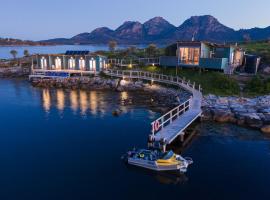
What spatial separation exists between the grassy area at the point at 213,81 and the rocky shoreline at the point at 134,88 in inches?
130

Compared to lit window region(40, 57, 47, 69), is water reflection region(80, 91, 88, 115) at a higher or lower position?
lower

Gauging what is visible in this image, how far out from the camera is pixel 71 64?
172 ft

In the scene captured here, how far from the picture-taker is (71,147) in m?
21.0

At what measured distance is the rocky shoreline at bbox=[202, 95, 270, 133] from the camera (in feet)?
82.8

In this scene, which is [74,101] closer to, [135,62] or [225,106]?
[225,106]

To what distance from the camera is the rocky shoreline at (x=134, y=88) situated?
33.7 m

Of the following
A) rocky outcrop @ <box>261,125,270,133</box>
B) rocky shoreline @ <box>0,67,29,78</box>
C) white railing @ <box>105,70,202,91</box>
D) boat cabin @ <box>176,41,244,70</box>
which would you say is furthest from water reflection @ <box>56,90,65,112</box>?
rocky shoreline @ <box>0,67,29,78</box>

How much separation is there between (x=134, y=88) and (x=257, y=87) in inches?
725

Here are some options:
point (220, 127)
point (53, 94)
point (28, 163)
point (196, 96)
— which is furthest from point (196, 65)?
point (28, 163)

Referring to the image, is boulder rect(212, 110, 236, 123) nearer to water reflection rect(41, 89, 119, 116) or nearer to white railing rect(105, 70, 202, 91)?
white railing rect(105, 70, 202, 91)

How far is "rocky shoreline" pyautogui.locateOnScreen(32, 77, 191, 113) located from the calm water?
3.98 m

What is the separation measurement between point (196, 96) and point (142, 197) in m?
18.6

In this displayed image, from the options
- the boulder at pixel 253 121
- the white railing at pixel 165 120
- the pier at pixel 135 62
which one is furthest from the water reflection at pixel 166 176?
the pier at pixel 135 62

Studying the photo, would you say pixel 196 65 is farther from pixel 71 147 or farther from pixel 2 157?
pixel 2 157
